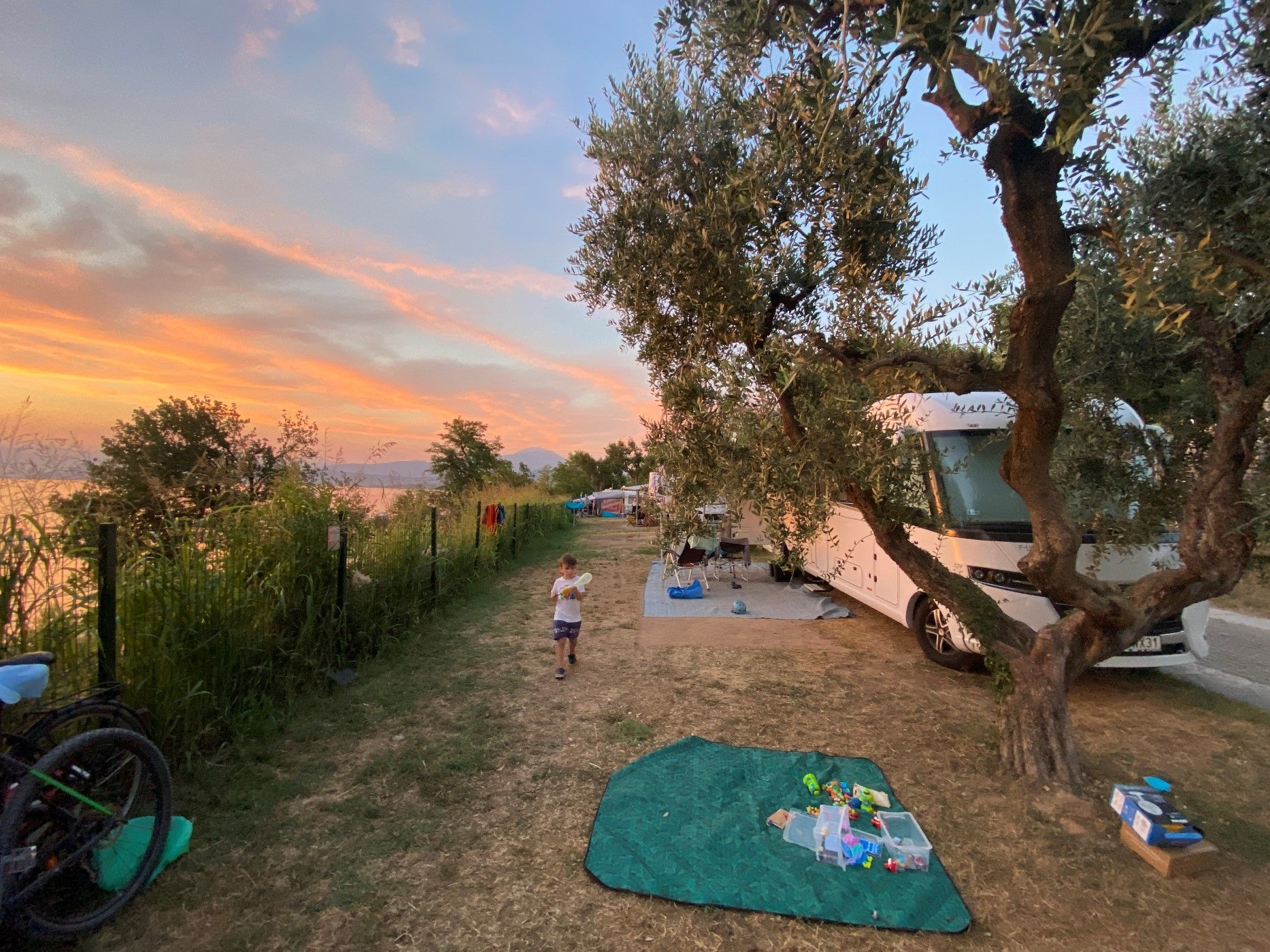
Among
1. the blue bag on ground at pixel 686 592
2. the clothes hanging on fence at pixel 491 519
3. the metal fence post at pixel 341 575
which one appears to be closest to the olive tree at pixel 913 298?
the metal fence post at pixel 341 575

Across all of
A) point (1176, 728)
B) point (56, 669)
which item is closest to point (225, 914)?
point (56, 669)

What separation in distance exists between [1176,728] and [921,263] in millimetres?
3935

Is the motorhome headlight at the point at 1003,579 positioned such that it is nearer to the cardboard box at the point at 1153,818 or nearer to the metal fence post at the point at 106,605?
the cardboard box at the point at 1153,818

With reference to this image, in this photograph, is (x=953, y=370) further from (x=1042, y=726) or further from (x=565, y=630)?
(x=565, y=630)

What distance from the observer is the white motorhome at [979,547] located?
4.83 m

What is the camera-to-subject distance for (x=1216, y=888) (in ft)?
8.75

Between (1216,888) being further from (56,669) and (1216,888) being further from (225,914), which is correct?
(56,669)

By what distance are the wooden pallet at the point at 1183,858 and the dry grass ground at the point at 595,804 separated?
5cm

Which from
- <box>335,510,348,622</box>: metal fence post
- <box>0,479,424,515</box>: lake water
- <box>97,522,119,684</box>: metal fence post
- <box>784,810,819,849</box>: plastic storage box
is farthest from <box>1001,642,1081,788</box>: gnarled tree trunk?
<box>0,479,424,515</box>: lake water

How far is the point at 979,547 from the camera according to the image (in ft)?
17.2

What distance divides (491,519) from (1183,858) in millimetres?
11552

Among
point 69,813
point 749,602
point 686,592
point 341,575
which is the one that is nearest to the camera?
point 69,813

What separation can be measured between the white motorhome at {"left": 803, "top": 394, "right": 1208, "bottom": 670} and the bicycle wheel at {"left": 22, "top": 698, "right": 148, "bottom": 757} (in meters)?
4.03

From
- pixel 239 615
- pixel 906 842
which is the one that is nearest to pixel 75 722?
pixel 239 615
